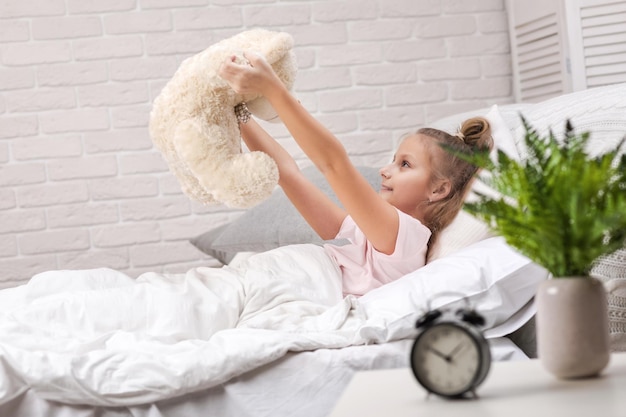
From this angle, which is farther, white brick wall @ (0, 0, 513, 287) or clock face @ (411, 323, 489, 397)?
white brick wall @ (0, 0, 513, 287)

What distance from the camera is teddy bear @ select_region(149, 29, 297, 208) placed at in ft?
5.26

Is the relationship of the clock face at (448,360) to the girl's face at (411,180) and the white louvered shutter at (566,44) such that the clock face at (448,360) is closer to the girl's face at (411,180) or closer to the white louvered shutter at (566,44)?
the girl's face at (411,180)

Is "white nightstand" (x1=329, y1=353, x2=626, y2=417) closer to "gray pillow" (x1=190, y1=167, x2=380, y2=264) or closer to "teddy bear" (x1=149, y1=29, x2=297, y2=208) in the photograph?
"teddy bear" (x1=149, y1=29, x2=297, y2=208)

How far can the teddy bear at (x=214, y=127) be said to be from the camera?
160cm

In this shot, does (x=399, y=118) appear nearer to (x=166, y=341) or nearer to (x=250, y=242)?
(x=250, y=242)

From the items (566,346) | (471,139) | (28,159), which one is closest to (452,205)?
(471,139)

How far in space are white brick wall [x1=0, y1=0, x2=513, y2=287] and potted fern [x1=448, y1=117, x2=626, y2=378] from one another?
2.15 meters

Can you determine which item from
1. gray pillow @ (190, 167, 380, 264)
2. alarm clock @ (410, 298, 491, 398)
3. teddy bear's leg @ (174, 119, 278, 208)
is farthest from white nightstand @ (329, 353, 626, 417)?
gray pillow @ (190, 167, 380, 264)

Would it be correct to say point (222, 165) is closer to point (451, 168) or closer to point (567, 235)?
point (451, 168)

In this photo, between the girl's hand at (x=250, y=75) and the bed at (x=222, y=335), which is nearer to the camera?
the bed at (x=222, y=335)

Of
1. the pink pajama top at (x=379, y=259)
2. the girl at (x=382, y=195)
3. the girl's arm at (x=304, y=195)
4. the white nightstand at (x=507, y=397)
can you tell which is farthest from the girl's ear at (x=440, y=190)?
the white nightstand at (x=507, y=397)

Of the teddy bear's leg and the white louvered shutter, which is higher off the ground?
the white louvered shutter

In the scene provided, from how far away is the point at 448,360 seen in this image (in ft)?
2.98

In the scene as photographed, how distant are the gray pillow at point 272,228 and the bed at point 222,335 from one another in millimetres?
593
